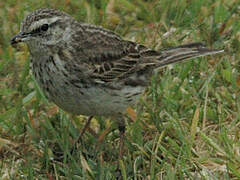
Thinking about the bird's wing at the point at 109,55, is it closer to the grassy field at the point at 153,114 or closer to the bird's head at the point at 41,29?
the bird's head at the point at 41,29

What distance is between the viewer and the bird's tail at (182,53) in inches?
276

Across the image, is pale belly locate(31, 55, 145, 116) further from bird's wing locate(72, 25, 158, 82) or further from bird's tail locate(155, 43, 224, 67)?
bird's tail locate(155, 43, 224, 67)

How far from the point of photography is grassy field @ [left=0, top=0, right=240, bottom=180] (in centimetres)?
612

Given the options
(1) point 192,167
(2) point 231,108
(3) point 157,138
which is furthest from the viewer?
(2) point 231,108

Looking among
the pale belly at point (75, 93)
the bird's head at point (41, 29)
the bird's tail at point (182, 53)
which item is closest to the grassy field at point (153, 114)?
the bird's tail at point (182, 53)

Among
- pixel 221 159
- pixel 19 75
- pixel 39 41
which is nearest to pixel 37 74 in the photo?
pixel 39 41

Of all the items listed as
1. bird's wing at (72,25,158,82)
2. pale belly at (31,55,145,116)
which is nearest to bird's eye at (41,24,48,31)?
pale belly at (31,55,145,116)

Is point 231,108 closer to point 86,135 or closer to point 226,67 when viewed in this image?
point 226,67

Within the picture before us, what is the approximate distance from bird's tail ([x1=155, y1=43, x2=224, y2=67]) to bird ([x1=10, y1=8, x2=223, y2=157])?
377mm

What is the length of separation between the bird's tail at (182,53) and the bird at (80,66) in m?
0.38

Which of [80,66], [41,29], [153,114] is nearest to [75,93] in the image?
[80,66]

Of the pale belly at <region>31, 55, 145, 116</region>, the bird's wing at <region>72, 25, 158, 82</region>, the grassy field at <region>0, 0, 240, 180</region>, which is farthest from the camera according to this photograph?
the bird's wing at <region>72, 25, 158, 82</region>

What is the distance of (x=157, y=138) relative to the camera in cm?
655

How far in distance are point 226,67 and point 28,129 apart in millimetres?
2622
